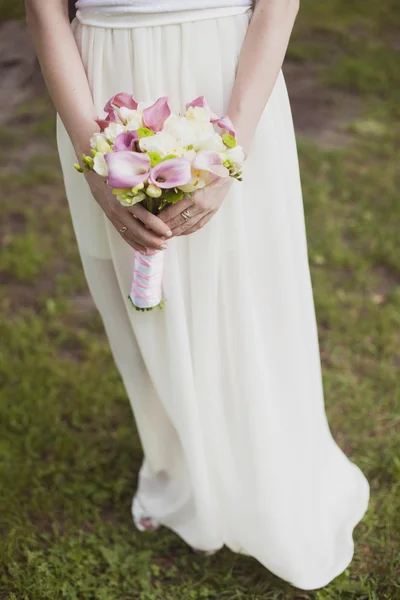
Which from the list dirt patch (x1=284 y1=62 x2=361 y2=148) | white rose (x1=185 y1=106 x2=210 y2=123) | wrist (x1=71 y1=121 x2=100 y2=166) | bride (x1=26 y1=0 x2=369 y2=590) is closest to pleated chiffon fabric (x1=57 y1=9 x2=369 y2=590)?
bride (x1=26 y1=0 x2=369 y2=590)

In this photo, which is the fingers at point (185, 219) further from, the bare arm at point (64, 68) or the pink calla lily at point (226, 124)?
the bare arm at point (64, 68)

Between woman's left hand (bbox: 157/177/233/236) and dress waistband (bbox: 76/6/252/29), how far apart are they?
16.0 inches

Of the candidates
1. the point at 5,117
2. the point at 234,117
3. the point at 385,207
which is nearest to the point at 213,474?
the point at 234,117

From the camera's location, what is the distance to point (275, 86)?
1928mm

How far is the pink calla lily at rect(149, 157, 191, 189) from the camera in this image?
4.83 feet

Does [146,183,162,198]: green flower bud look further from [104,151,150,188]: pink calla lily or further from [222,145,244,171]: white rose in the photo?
[222,145,244,171]: white rose

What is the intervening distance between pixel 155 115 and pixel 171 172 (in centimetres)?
17

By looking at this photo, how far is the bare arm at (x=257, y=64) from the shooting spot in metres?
1.74

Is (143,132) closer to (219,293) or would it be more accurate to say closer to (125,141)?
(125,141)

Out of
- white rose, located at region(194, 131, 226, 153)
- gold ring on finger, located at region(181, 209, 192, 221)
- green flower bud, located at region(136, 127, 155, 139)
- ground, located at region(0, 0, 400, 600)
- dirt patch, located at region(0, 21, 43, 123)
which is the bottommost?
ground, located at region(0, 0, 400, 600)

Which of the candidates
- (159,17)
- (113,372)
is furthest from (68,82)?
(113,372)

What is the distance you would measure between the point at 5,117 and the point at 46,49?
3.81 meters

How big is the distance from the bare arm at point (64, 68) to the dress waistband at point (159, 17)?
9 cm

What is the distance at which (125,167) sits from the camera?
1.49 m
